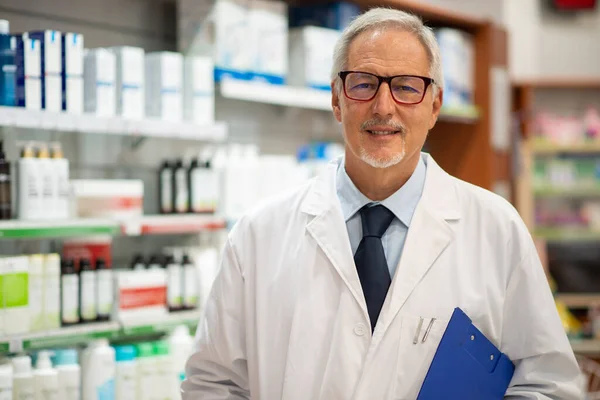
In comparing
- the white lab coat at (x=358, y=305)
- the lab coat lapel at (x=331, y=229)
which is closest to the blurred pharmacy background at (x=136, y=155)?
the white lab coat at (x=358, y=305)

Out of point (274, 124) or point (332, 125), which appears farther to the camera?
point (332, 125)

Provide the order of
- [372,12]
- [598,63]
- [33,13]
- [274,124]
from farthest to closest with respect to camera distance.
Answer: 1. [598,63]
2. [274,124]
3. [33,13]
4. [372,12]

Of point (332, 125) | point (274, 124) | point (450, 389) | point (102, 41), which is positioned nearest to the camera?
point (450, 389)

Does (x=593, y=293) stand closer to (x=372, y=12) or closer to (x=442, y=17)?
(x=442, y=17)

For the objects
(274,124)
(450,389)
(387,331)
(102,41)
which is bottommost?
(450,389)

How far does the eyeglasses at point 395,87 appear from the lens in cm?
204

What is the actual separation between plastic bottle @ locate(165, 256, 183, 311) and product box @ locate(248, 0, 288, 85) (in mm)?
985

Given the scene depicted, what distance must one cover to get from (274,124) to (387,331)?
2656mm

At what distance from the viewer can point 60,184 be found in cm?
300

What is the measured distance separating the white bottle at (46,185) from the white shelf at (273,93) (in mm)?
924

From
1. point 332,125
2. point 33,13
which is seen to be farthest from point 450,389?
point 332,125

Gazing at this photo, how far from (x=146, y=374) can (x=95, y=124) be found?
3.36ft

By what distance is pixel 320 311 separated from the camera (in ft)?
6.76

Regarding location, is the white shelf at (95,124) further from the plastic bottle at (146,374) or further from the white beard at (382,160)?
the white beard at (382,160)
